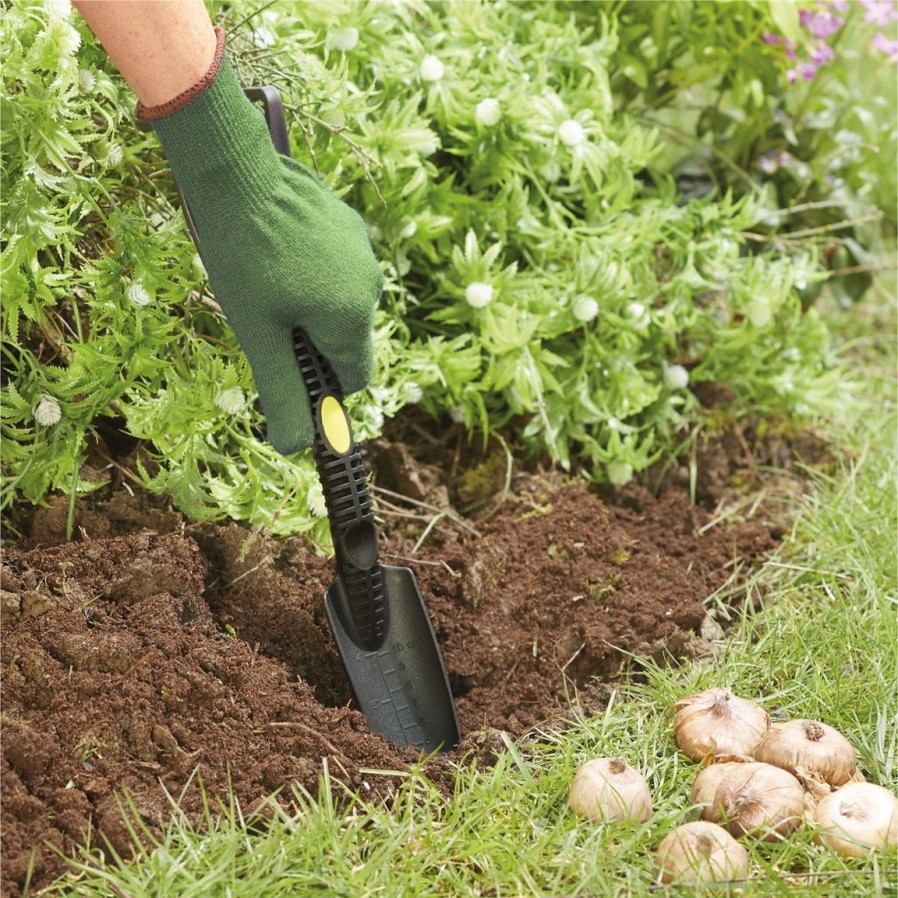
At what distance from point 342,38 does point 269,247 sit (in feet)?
2.26

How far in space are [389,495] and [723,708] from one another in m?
0.91

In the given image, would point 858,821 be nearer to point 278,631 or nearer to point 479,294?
point 278,631

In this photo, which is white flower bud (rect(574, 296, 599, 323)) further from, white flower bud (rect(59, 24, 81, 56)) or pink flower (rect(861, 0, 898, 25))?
pink flower (rect(861, 0, 898, 25))

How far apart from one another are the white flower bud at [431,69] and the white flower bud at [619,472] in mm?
929

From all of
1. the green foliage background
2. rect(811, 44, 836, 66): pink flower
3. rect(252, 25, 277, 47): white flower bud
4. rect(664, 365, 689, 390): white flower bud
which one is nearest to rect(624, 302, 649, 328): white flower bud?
the green foliage background

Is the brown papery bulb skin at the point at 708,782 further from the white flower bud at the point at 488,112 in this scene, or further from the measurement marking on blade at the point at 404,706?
the white flower bud at the point at 488,112

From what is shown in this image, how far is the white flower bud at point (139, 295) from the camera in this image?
1804mm

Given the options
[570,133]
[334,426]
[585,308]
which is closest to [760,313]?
[585,308]

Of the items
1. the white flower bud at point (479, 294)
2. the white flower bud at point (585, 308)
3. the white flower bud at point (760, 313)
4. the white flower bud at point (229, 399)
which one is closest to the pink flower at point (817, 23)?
the white flower bud at point (760, 313)

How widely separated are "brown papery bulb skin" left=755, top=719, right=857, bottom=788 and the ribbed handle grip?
0.69 meters

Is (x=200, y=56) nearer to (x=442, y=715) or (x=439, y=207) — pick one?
(x=439, y=207)

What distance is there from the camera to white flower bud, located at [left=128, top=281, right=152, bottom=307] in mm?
1804

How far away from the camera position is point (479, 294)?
7.62 ft

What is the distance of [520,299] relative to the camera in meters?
2.42
